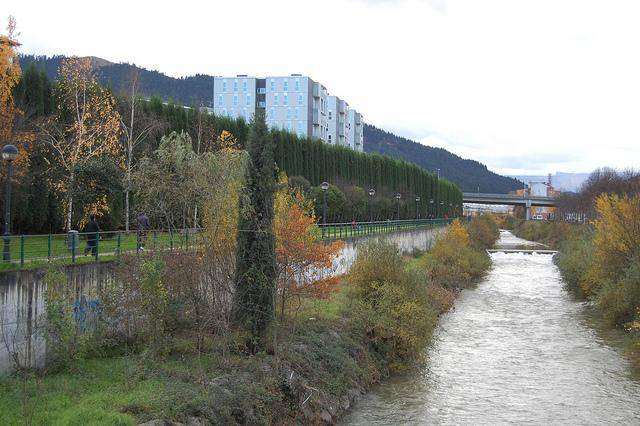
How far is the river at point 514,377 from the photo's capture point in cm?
1703

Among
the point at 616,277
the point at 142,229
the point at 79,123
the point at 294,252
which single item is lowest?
the point at 616,277

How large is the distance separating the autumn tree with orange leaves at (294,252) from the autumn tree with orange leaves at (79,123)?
32.6 ft

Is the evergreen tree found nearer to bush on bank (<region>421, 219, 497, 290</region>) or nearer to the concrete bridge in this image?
bush on bank (<region>421, 219, 497, 290</region>)

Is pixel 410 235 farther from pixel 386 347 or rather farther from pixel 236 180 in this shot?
pixel 236 180

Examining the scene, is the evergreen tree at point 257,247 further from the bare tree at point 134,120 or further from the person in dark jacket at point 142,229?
the bare tree at point 134,120

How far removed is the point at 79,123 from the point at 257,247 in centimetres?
1405

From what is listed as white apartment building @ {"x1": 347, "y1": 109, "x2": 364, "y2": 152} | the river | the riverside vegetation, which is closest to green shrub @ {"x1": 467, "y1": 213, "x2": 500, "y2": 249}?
the river

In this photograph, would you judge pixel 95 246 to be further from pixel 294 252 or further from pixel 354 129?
pixel 354 129

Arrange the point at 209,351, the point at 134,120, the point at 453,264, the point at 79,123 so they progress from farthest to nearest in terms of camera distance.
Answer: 1. the point at 453,264
2. the point at 134,120
3. the point at 79,123
4. the point at 209,351

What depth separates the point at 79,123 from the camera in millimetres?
26906

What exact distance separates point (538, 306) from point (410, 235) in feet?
67.2

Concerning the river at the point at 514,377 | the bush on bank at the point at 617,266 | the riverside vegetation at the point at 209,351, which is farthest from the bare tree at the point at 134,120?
the bush on bank at the point at 617,266

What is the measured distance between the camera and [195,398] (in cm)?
1258

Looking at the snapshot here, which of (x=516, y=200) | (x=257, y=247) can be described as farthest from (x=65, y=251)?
(x=516, y=200)
